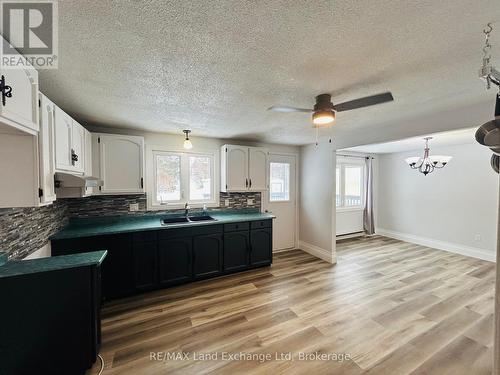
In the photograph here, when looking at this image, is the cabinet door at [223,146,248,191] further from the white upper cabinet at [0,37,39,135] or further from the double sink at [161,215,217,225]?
the white upper cabinet at [0,37,39,135]

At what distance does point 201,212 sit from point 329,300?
2379 millimetres

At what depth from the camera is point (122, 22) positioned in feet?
Result: 3.42

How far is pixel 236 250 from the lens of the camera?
3396 mm

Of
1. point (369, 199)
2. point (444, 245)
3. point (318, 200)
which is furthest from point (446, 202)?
point (318, 200)

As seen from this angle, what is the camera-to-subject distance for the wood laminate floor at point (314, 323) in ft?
5.64

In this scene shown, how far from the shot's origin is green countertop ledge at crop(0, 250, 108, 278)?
142 centimetres

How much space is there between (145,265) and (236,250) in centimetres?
134

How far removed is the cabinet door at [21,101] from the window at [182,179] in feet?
6.73

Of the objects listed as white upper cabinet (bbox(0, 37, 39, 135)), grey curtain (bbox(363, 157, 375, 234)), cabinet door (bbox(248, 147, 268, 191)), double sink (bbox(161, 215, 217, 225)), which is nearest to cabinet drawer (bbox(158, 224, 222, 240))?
double sink (bbox(161, 215, 217, 225))

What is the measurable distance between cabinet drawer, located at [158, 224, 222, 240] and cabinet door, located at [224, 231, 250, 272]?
22cm

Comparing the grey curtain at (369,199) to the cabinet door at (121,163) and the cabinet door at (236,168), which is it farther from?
the cabinet door at (121,163)

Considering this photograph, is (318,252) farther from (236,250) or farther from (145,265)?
(145,265)

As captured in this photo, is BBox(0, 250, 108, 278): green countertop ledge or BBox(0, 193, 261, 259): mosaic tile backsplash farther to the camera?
BBox(0, 193, 261, 259): mosaic tile backsplash

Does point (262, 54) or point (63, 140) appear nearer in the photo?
point (262, 54)
